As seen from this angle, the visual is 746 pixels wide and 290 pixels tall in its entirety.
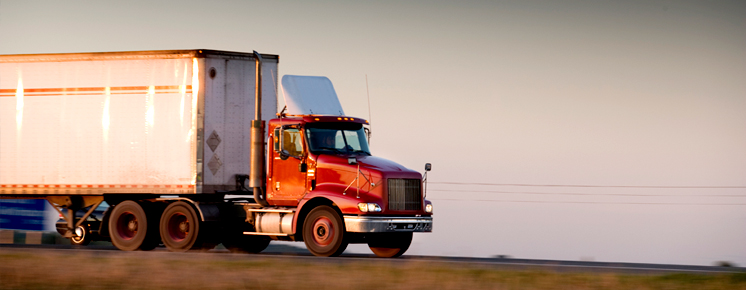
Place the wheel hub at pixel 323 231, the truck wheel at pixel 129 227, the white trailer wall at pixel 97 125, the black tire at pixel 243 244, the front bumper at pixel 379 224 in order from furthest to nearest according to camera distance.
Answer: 1. the black tire at pixel 243 244
2. the truck wheel at pixel 129 227
3. the white trailer wall at pixel 97 125
4. the wheel hub at pixel 323 231
5. the front bumper at pixel 379 224

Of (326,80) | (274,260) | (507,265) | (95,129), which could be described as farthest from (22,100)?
(507,265)

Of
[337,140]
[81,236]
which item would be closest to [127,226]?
[81,236]

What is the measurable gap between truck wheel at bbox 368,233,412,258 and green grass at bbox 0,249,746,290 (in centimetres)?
367

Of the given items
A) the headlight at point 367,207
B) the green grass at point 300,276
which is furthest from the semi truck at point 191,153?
the green grass at point 300,276

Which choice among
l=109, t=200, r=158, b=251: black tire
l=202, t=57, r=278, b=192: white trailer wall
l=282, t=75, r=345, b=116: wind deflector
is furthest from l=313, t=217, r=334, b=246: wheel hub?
l=109, t=200, r=158, b=251: black tire

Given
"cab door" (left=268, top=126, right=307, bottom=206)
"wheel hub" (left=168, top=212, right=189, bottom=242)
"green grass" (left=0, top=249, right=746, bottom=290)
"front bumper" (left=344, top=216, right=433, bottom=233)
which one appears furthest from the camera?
"wheel hub" (left=168, top=212, right=189, bottom=242)

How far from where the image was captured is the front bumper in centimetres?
1844

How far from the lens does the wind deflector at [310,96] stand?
20375 mm

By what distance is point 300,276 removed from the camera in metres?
13.9

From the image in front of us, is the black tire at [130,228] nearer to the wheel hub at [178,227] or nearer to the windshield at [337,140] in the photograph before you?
the wheel hub at [178,227]

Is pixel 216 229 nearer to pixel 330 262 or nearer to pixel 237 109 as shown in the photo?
pixel 237 109

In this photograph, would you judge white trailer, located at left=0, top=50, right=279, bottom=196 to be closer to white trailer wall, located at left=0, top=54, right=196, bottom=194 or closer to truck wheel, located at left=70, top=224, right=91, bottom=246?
white trailer wall, located at left=0, top=54, right=196, bottom=194

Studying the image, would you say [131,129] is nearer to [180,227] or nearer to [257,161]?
[180,227]

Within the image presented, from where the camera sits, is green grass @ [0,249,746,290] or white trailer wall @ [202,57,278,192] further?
white trailer wall @ [202,57,278,192]
